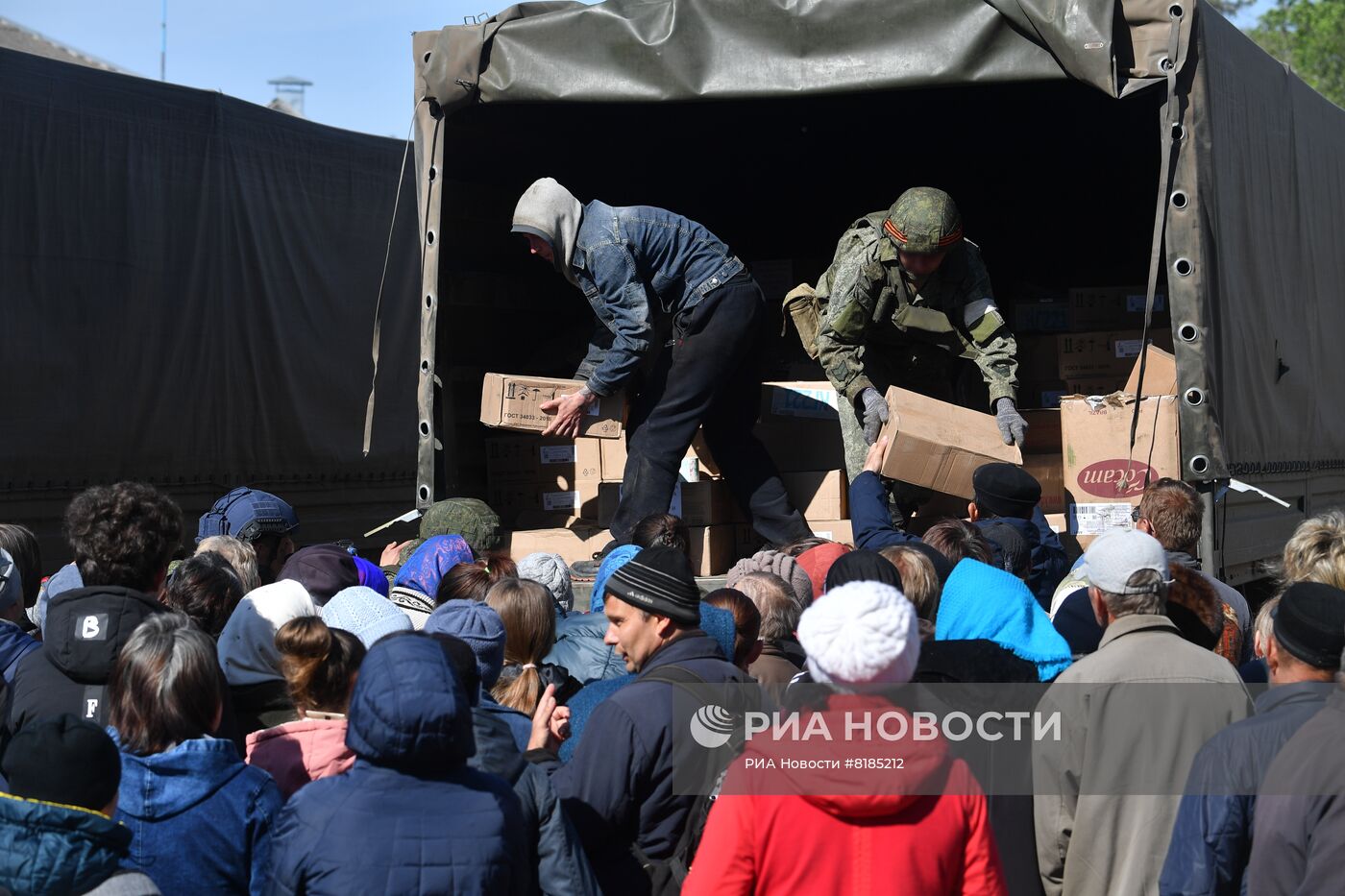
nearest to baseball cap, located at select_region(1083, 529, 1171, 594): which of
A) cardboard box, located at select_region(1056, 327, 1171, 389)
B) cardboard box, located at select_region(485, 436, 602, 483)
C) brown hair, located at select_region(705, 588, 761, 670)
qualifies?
brown hair, located at select_region(705, 588, 761, 670)

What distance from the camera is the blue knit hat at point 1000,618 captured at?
3650mm

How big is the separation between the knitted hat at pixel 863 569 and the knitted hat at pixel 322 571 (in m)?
1.67

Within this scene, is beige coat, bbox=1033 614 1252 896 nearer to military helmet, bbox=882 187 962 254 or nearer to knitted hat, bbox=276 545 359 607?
knitted hat, bbox=276 545 359 607

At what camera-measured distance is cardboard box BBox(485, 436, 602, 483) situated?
6.96 metres

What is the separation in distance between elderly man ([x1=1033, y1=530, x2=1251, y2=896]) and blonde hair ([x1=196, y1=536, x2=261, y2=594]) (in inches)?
101

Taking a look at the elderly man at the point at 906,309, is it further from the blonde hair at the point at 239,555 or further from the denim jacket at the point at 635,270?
the blonde hair at the point at 239,555

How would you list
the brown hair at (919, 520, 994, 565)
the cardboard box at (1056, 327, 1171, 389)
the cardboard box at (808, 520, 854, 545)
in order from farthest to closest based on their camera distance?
1. the cardboard box at (1056, 327, 1171, 389)
2. the cardboard box at (808, 520, 854, 545)
3. the brown hair at (919, 520, 994, 565)

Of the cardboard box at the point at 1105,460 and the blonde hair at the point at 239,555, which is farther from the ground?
the cardboard box at the point at 1105,460

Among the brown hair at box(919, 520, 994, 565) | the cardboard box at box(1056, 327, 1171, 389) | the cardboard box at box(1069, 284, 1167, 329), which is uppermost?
the cardboard box at box(1069, 284, 1167, 329)

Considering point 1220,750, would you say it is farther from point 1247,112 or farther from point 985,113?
point 985,113

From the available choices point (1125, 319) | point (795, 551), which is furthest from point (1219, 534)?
point (1125, 319)

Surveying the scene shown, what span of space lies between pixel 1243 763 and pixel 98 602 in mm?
2534

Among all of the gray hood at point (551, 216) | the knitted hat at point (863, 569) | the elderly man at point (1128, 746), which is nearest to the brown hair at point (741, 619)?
the knitted hat at point (863, 569)

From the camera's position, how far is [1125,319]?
793 cm
